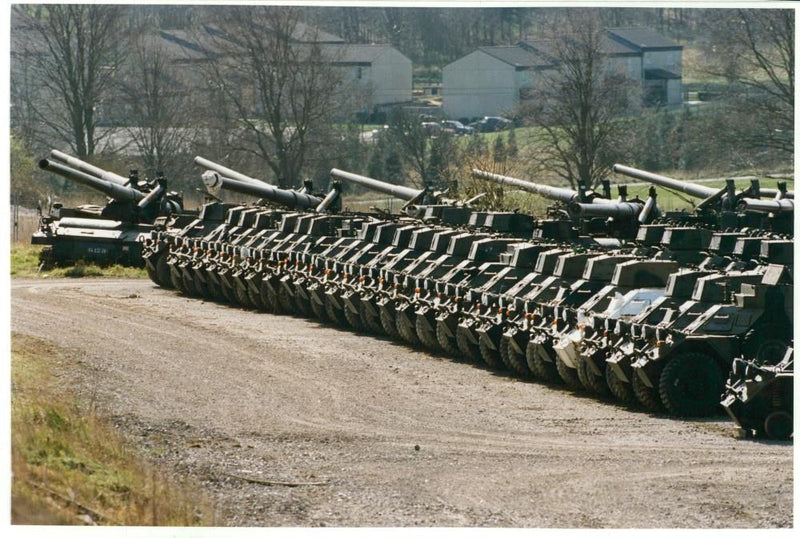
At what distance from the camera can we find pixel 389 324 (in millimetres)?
34250

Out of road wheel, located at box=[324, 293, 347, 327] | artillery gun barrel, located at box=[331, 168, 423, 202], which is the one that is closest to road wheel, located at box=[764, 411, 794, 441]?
road wheel, located at box=[324, 293, 347, 327]

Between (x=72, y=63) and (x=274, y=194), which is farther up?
(x=72, y=63)

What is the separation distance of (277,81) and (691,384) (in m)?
39.8

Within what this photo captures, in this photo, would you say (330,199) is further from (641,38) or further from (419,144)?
(641,38)

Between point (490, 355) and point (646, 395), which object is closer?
point (646, 395)

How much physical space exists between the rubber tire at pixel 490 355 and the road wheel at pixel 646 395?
5.18 meters

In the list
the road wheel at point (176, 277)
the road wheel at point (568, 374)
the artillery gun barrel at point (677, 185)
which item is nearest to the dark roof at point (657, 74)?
the artillery gun barrel at point (677, 185)

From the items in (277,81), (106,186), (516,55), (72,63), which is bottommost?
(106,186)

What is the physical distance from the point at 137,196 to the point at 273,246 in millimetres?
9900

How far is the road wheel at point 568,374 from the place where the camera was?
26547 millimetres

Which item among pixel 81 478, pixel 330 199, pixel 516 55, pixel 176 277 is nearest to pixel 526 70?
pixel 516 55

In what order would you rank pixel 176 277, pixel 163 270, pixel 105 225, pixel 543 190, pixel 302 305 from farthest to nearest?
pixel 105 225 → pixel 163 270 → pixel 176 277 → pixel 543 190 → pixel 302 305

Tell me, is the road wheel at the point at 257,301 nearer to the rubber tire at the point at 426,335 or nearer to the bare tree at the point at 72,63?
the rubber tire at the point at 426,335

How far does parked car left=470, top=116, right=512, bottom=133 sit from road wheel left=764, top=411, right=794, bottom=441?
149 feet
